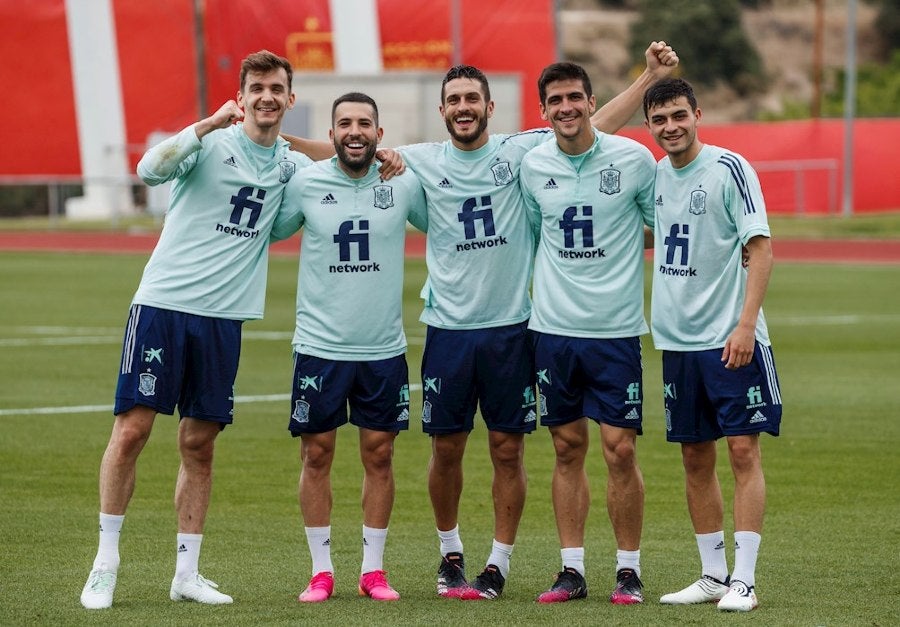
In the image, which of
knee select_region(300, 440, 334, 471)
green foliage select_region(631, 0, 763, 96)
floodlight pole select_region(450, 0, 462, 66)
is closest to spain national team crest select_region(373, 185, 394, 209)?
knee select_region(300, 440, 334, 471)

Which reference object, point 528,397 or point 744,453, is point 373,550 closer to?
point 528,397

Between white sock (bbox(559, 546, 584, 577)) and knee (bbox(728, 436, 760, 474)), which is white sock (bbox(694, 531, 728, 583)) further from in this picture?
white sock (bbox(559, 546, 584, 577))

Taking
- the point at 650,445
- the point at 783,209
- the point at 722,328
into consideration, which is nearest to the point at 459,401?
the point at 722,328

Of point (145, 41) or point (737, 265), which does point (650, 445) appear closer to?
point (737, 265)

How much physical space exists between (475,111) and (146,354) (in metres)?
1.91

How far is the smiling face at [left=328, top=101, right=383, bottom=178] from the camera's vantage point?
25.0 feet

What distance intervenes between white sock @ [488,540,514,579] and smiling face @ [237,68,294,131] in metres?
2.27

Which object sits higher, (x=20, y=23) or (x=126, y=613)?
(x=20, y=23)

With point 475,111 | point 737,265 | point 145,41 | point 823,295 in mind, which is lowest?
point 823,295

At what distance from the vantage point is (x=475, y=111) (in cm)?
771

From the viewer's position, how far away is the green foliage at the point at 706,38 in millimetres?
81688

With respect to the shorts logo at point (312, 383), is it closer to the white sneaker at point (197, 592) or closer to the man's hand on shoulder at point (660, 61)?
the white sneaker at point (197, 592)

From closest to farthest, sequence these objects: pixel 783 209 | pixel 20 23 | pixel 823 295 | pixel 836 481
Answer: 1. pixel 836 481
2. pixel 823 295
3. pixel 783 209
4. pixel 20 23

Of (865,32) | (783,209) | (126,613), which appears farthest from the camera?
(865,32)
